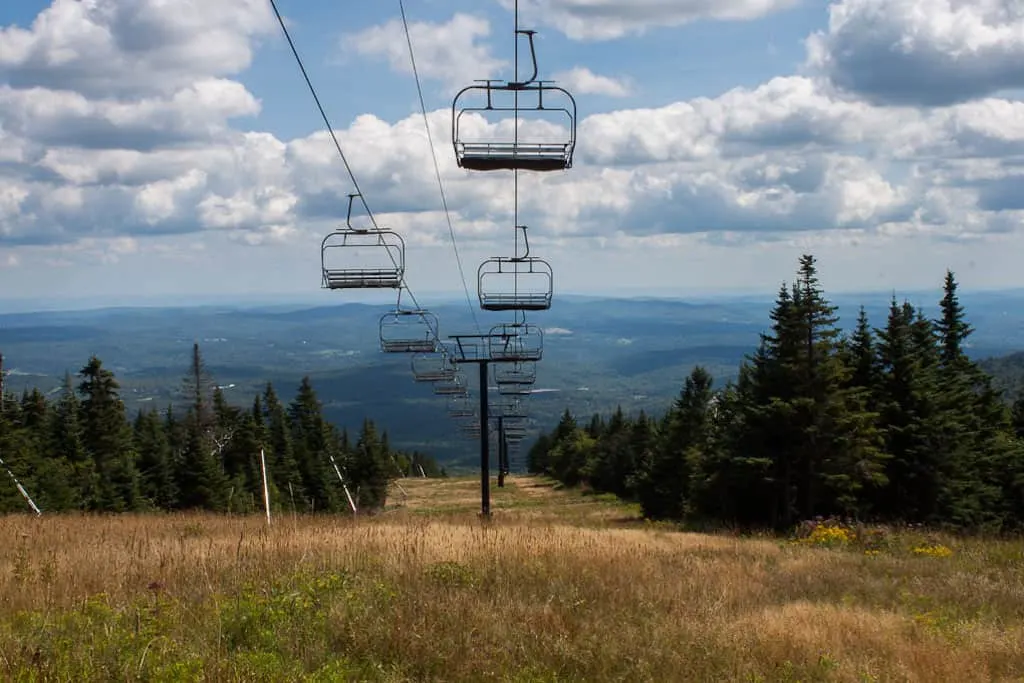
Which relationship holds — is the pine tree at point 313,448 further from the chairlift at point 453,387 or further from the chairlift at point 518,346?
the chairlift at point 518,346

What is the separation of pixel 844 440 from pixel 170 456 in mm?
51160

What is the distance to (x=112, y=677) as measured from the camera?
5922 millimetres

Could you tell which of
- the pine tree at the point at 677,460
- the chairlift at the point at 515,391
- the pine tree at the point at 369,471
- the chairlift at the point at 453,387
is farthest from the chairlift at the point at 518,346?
the pine tree at the point at 369,471

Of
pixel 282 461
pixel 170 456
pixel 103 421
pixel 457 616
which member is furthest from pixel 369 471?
pixel 457 616

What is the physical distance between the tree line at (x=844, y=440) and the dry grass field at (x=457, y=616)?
2633 cm

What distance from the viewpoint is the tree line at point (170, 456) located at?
53312 millimetres

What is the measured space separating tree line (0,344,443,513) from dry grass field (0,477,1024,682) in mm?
35441

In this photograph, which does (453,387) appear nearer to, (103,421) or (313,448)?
(103,421)

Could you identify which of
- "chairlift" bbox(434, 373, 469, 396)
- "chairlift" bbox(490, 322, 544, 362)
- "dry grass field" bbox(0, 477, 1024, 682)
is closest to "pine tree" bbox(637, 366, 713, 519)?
"chairlift" bbox(434, 373, 469, 396)

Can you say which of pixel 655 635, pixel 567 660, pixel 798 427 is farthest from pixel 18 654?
pixel 798 427

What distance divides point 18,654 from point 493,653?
10.9ft

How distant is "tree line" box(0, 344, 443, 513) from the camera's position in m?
53.3

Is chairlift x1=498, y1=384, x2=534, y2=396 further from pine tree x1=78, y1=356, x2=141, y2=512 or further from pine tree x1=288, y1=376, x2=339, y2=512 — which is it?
pine tree x1=288, y1=376, x2=339, y2=512

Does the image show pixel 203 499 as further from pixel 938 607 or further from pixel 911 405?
pixel 938 607
